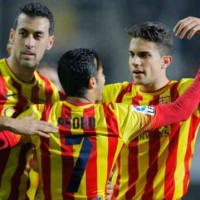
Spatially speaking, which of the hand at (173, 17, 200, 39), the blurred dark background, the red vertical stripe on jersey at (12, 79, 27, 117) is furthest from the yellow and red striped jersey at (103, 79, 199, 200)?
the blurred dark background

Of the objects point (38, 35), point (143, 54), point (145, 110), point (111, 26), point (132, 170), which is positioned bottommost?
point (132, 170)

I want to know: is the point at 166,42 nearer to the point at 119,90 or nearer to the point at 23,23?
the point at 119,90

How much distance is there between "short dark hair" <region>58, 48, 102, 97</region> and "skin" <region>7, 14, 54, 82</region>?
39 cm

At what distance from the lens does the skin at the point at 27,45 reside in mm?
4168

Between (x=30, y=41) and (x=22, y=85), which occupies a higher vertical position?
(x=30, y=41)

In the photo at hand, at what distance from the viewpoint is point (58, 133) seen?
3.78 m

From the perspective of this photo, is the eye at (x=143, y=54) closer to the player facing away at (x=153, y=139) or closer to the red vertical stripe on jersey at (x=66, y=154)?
the player facing away at (x=153, y=139)

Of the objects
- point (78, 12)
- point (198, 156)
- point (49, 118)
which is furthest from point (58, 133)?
point (78, 12)

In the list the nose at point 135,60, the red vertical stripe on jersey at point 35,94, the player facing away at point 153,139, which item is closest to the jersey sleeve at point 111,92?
the player facing away at point 153,139

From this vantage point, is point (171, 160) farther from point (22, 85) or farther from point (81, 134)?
point (22, 85)

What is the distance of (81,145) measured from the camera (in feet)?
12.4

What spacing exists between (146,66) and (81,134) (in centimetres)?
88

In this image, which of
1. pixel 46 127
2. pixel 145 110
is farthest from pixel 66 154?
pixel 145 110

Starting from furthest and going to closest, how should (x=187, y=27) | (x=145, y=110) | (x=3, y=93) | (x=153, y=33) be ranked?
(x=153, y=33) → (x=3, y=93) → (x=187, y=27) → (x=145, y=110)
